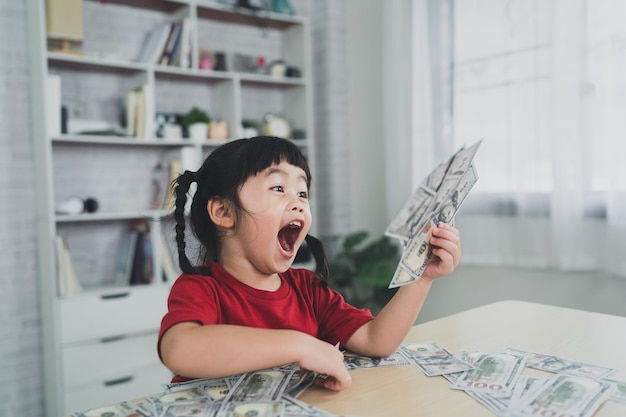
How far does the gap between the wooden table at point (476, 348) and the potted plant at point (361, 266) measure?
1695 millimetres

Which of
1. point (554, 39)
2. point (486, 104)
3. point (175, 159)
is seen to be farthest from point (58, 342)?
point (554, 39)

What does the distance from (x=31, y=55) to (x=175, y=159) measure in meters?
0.85

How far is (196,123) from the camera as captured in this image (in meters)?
3.12

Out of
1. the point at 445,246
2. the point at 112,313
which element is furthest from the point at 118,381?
the point at 445,246

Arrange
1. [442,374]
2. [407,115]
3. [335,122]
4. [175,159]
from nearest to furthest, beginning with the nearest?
[442,374] < [175,159] < [407,115] < [335,122]

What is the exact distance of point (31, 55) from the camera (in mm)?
2750

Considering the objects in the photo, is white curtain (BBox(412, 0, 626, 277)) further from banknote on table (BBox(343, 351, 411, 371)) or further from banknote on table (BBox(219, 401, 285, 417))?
banknote on table (BBox(219, 401, 285, 417))

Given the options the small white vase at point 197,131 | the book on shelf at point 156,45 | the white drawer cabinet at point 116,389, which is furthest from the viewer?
the small white vase at point 197,131

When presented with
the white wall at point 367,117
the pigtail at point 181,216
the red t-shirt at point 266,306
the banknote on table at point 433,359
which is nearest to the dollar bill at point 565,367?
the banknote on table at point 433,359

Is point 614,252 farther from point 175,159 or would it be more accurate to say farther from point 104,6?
point 104,6

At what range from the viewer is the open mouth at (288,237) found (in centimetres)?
118

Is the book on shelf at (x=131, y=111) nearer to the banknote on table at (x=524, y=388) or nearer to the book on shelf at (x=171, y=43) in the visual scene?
the book on shelf at (x=171, y=43)

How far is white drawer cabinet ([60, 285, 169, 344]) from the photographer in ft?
8.58

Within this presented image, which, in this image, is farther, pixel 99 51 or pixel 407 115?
pixel 407 115
